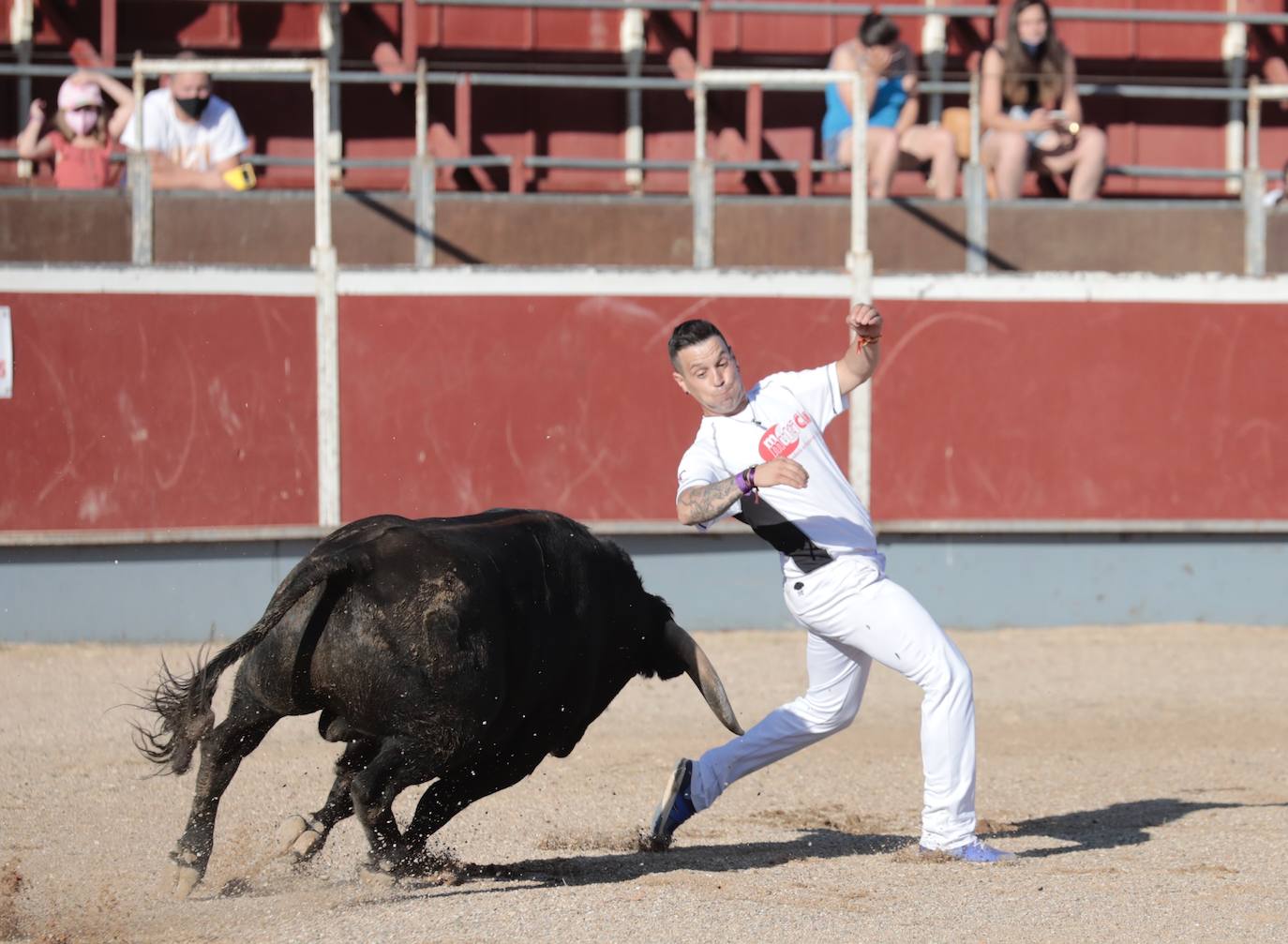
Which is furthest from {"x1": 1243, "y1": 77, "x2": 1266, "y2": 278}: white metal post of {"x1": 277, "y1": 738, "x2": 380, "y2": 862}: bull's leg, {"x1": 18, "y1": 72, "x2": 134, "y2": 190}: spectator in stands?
{"x1": 277, "y1": 738, "x2": 380, "y2": 862}: bull's leg

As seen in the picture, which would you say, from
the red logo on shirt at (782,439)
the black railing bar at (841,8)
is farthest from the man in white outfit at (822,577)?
the black railing bar at (841,8)

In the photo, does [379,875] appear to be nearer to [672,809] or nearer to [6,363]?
[672,809]

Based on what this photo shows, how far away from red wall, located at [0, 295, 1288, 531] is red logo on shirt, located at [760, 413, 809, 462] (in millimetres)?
4906

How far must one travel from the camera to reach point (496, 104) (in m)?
12.9

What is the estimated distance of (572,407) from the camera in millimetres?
10445

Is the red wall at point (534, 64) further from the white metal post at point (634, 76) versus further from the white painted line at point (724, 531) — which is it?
the white painted line at point (724, 531)

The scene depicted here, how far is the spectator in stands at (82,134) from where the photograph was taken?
34.6ft

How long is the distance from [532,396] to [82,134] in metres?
2.97

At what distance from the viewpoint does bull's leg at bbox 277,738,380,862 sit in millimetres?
5066

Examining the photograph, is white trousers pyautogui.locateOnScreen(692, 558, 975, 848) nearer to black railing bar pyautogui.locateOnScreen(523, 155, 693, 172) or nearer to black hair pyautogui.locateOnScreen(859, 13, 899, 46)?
black railing bar pyautogui.locateOnScreen(523, 155, 693, 172)

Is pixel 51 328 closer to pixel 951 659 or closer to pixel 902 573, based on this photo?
pixel 902 573

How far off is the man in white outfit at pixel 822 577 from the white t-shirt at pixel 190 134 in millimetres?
5979

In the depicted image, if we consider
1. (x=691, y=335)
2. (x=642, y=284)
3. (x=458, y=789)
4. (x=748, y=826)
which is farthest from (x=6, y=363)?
(x=691, y=335)

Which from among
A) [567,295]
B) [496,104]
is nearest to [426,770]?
[567,295]
